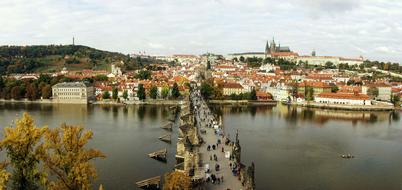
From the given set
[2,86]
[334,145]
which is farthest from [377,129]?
[2,86]

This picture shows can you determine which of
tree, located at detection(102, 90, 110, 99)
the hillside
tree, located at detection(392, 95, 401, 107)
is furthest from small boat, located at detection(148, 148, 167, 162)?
the hillside

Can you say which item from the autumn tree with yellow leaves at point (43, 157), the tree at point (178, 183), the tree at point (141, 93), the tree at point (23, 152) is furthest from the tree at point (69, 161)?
the tree at point (141, 93)

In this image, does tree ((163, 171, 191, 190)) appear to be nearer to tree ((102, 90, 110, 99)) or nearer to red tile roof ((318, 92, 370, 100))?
tree ((102, 90, 110, 99))

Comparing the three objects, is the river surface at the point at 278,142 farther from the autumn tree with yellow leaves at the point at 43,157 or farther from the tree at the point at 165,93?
the tree at the point at 165,93

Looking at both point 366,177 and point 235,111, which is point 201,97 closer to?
point 235,111

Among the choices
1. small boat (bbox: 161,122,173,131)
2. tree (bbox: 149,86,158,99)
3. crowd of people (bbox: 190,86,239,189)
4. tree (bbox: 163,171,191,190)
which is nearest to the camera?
tree (bbox: 163,171,191,190)

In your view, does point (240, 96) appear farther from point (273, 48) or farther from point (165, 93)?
point (273, 48)

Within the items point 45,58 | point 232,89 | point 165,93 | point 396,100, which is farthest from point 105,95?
point 45,58
